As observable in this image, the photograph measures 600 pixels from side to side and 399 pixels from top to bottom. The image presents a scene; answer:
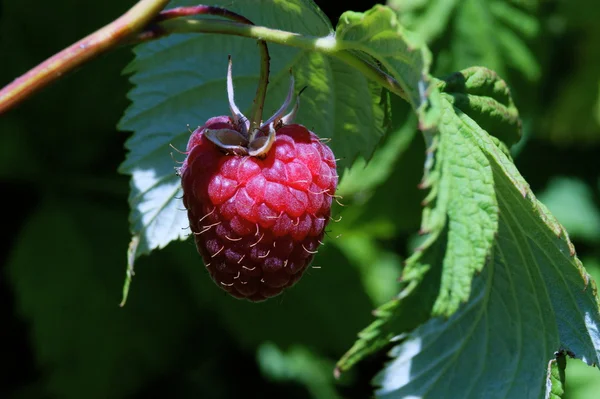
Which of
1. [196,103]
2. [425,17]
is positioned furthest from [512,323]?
[425,17]

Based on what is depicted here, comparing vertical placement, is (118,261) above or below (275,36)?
below

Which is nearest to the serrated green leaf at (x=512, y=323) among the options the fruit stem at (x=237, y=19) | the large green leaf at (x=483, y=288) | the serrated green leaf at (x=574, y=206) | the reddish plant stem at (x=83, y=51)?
the large green leaf at (x=483, y=288)

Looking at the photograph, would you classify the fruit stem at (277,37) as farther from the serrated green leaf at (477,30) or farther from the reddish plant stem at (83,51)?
the serrated green leaf at (477,30)

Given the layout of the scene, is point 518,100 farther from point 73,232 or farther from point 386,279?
point 73,232

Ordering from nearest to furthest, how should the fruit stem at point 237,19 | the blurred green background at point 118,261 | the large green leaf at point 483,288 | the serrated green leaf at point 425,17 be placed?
the large green leaf at point 483,288 → the fruit stem at point 237,19 → the serrated green leaf at point 425,17 → the blurred green background at point 118,261

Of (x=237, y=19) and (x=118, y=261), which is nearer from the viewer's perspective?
(x=237, y=19)

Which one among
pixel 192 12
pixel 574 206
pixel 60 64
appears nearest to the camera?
pixel 60 64

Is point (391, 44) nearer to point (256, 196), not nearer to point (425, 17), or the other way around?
point (256, 196)

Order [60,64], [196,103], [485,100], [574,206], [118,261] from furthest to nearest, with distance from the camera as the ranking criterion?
[574,206], [118,261], [196,103], [485,100], [60,64]
